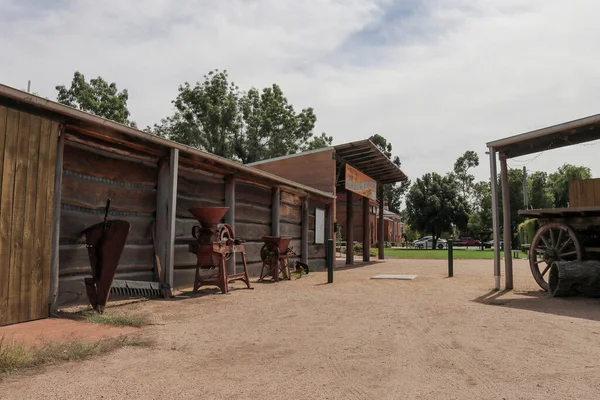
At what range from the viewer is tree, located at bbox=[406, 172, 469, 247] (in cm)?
4256

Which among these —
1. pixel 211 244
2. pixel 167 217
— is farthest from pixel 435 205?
pixel 167 217

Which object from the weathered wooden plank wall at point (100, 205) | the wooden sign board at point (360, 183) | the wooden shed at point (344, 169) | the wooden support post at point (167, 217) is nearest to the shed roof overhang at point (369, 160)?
the wooden shed at point (344, 169)

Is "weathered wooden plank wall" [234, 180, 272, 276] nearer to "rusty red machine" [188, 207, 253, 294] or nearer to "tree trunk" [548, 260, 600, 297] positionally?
"rusty red machine" [188, 207, 253, 294]

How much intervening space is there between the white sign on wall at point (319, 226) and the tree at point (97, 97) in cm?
2190

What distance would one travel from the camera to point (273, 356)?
4258mm

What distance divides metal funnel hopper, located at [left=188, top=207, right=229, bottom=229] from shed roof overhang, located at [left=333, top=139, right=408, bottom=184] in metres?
8.58

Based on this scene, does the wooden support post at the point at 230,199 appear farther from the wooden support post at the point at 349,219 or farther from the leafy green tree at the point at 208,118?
the leafy green tree at the point at 208,118

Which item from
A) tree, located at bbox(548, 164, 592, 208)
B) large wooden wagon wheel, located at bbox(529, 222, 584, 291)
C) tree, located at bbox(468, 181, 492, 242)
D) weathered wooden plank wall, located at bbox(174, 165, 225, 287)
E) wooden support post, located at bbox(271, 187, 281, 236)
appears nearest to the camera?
large wooden wagon wheel, located at bbox(529, 222, 584, 291)

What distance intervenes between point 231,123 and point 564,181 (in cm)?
4465

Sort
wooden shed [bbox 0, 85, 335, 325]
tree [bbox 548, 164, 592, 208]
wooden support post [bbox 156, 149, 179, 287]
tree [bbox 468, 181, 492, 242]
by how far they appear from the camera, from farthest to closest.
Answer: tree [bbox 548, 164, 592, 208] < tree [bbox 468, 181, 492, 242] < wooden support post [bbox 156, 149, 179, 287] < wooden shed [bbox 0, 85, 335, 325]

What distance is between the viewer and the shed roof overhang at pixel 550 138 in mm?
8577

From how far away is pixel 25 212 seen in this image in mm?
5445

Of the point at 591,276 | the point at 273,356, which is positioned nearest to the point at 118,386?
the point at 273,356

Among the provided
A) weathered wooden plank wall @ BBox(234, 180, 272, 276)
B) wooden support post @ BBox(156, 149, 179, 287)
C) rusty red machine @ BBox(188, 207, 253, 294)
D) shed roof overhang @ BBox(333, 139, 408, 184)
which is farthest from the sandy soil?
shed roof overhang @ BBox(333, 139, 408, 184)
